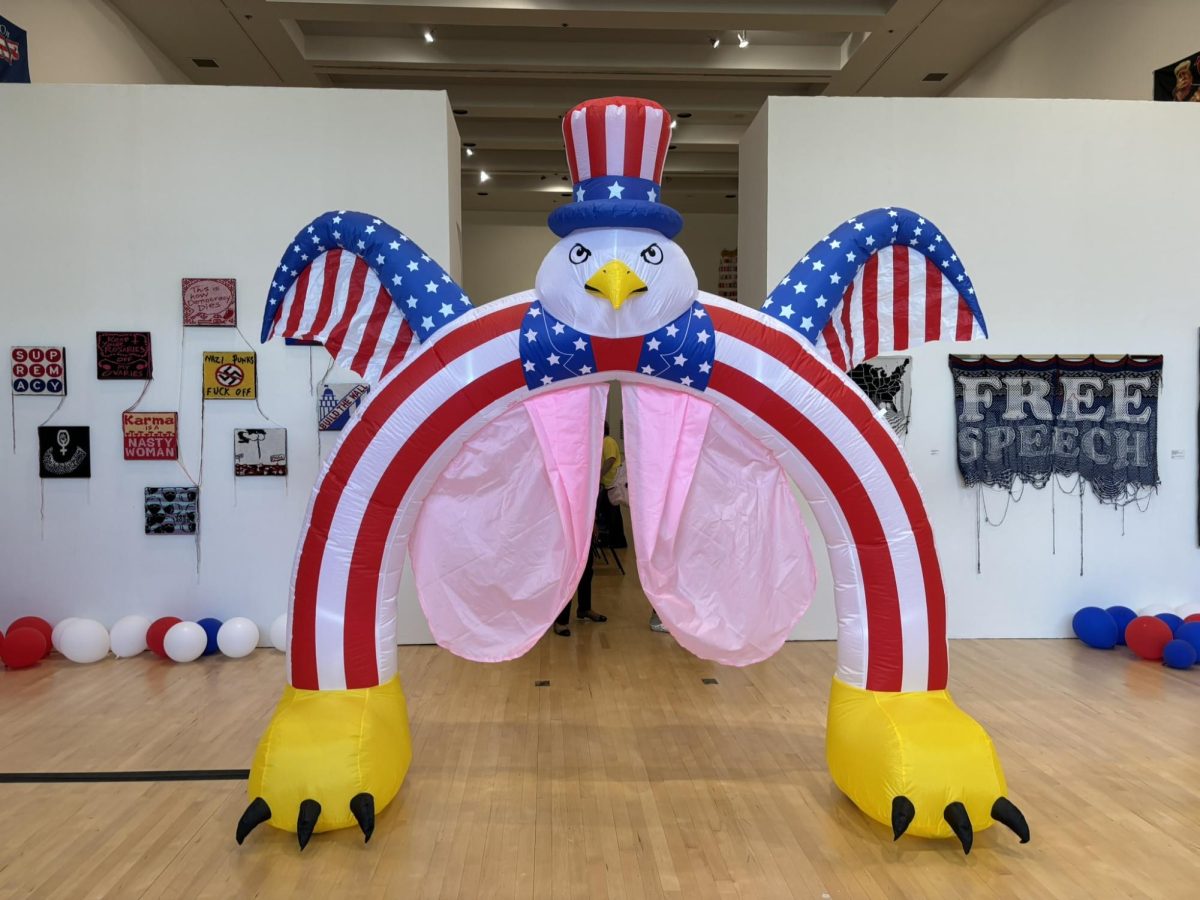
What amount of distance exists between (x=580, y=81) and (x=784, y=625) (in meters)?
6.03

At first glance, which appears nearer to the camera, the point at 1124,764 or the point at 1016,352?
the point at 1124,764

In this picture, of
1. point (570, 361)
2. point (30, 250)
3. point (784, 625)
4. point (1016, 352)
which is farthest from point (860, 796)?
point (30, 250)

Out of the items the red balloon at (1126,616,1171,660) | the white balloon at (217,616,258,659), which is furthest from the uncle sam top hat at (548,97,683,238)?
the red balloon at (1126,616,1171,660)

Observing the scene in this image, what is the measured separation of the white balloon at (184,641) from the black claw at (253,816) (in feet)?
6.95

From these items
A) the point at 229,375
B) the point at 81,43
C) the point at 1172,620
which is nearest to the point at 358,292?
the point at 229,375

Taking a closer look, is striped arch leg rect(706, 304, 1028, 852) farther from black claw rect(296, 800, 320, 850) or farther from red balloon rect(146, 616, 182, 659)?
red balloon rect(146, 616, 182, 659)

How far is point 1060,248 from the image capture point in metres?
4.88

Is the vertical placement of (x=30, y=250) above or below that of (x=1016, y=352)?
above

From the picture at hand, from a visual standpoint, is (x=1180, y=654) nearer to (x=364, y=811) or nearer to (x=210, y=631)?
(x=364, y=811)

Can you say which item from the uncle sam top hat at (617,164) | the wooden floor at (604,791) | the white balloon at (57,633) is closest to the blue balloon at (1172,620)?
the wooden floor at (604,791)

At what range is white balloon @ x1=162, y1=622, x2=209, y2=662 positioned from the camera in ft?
14.5

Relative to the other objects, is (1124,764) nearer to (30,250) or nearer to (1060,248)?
(1060,248)

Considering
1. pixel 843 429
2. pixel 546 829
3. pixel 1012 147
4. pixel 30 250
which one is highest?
pixel 1012 147

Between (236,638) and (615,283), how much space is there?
314 cm
